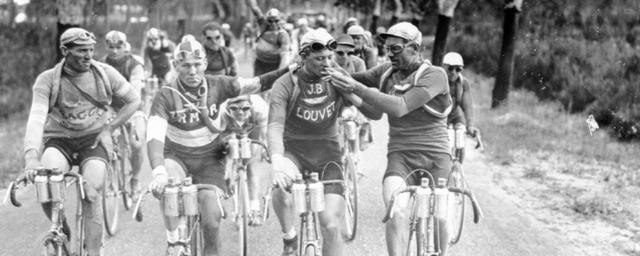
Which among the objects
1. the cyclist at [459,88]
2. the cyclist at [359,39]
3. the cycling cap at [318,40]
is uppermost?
the cyclist at [359,39]

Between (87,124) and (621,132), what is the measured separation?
38.7 feet

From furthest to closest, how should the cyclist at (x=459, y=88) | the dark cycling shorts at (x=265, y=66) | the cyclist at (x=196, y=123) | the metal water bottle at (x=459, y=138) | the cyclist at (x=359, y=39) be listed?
1. the dark cycling shorts at (x=265, y=66)
2. the cyclist at (x=359, y=39)
3. the cyclist at (x=459, y=88)
4. the metal water bottle at (x=459, y=138)
5. the cyclist at (x=196, y=123)

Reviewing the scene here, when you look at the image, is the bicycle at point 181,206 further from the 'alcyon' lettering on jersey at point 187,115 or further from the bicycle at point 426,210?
the bicycle at point 426,210

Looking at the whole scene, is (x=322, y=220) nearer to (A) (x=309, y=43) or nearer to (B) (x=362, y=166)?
(A) (x=309, y=43)

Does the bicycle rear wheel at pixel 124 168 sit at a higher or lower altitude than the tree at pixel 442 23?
lower

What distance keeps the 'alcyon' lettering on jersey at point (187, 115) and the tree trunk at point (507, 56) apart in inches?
487

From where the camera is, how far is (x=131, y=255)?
6688mm

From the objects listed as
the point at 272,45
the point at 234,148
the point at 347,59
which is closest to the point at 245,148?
the point at 234,148

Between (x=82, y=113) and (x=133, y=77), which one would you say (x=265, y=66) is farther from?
(x=82, y=113)

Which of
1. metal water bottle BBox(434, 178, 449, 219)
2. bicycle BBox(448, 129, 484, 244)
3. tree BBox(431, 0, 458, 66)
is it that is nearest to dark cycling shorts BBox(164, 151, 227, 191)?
metal water bottle BBox(434, 178, 449, 219)

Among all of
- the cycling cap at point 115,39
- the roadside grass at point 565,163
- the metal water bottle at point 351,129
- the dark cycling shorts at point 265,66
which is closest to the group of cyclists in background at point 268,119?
the metal water bottle at point 351,129

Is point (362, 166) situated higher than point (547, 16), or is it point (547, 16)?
point (547, 16)

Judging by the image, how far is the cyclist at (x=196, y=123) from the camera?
17.3ft

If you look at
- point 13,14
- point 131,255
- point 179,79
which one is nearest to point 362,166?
point 131,255
